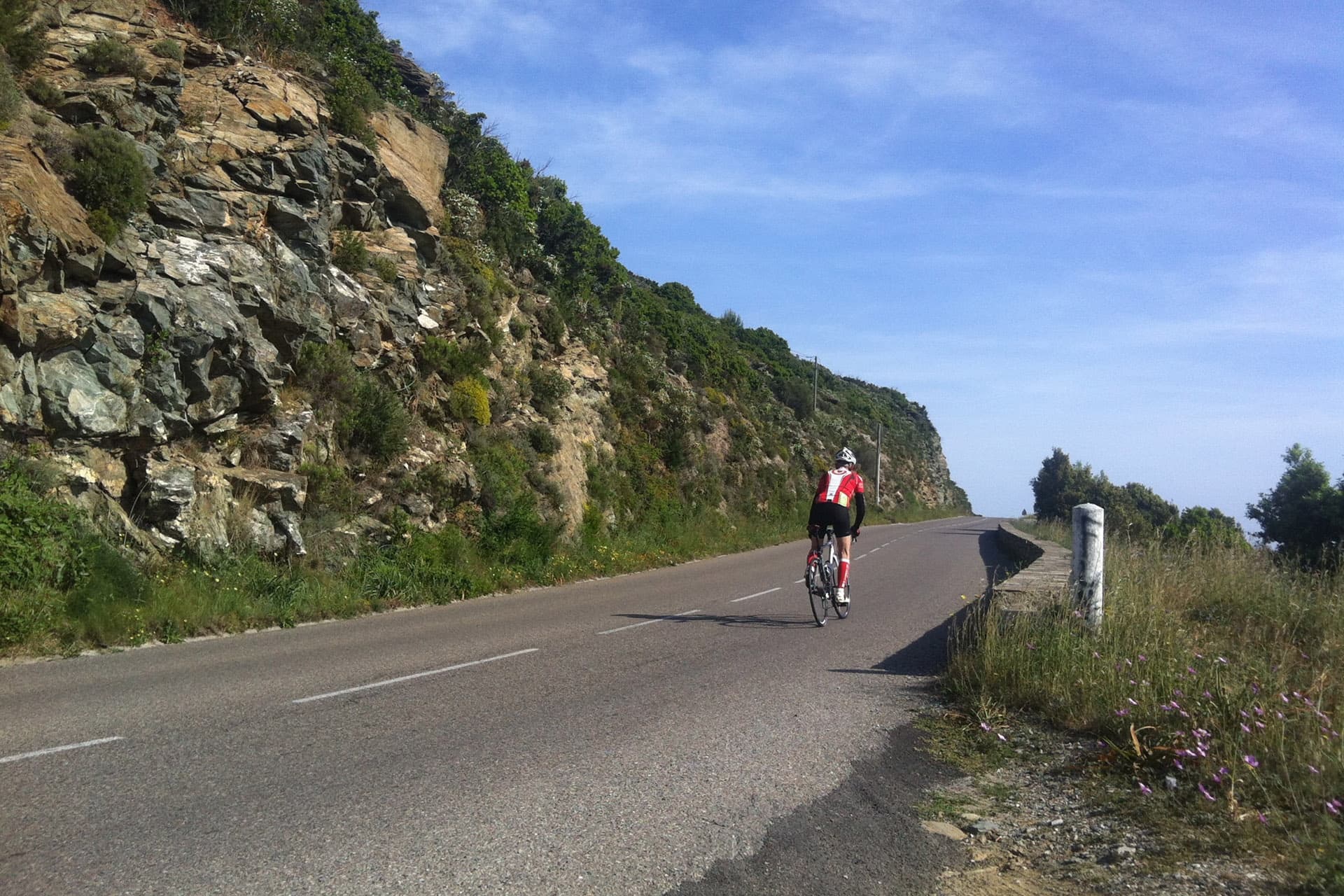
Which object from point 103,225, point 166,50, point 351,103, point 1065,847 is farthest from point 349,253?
point 1065,847

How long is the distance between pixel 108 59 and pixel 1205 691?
17883 millimetres

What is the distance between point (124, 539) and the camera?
11273 millimetres

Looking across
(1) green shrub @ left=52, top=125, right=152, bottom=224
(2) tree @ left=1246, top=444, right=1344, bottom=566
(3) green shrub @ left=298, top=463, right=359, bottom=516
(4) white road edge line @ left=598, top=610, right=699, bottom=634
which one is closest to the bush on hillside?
(1) green shrub @ left=52, top=125, right=152, bottom=224

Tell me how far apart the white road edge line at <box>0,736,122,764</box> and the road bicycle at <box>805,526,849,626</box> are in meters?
7.87

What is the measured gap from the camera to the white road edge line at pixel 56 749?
544 cm

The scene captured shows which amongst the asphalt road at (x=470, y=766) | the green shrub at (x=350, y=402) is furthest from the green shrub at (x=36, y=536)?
the green shrub at (x=350, y=402)

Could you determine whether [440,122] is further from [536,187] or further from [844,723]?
[844,723]

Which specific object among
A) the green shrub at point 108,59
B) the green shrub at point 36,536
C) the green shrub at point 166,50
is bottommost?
the green shrub at point 36,536

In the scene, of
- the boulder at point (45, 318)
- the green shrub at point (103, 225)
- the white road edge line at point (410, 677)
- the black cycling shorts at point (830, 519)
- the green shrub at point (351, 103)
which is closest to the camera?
the white road edge line at point (410, 677)

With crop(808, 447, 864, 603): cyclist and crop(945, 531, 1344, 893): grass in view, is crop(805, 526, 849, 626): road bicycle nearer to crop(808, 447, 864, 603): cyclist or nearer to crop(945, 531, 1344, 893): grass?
crop(808, 447, 864, 603): cyclist

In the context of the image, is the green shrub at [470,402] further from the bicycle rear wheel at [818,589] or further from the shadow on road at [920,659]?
the shadow on road at [920,659]

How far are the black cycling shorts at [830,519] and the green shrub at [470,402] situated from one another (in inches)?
411

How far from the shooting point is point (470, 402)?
65.8ft

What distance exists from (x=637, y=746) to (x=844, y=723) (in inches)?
64.7
